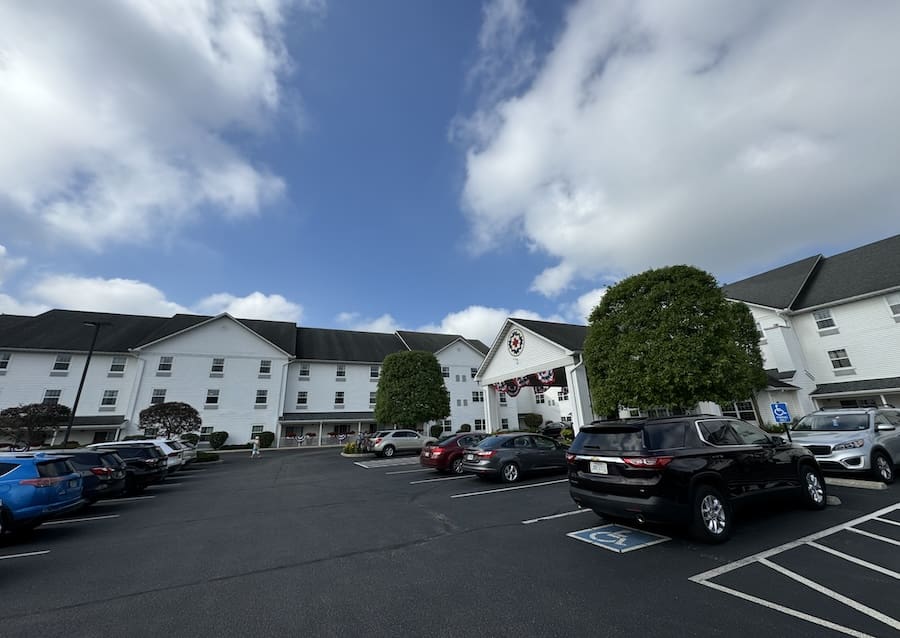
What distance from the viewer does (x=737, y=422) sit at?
652cm

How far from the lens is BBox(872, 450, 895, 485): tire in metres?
8.41

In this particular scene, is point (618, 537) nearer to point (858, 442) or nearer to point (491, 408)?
point (858, 442)

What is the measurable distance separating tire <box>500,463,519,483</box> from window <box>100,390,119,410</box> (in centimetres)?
3528

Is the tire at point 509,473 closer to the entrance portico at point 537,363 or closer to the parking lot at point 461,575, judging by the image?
the parking lot at point 461,575

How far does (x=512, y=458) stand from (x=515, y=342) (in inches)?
538

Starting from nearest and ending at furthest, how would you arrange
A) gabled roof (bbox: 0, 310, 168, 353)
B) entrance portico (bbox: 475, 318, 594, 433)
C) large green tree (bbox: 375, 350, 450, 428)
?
entrance portico (bbox: 475, 318, 594, 433) → large green tree (bbox: 375, 350, 450, 428) → gabled roof (bbox: 0, 310, 168, 353)

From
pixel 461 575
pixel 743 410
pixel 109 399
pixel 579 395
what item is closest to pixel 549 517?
pixel 461 575

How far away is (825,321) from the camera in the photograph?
69.6 feet

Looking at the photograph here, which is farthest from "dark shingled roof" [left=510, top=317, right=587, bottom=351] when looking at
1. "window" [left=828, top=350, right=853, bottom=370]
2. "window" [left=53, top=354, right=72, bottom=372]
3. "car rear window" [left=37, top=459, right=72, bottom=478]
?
"window" [left=53, top=354, right=72, bottom=372]

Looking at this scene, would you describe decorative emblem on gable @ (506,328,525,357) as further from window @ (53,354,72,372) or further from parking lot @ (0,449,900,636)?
window @ (53,354,72,372)

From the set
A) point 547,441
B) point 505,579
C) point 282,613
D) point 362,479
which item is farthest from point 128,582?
point 547,441

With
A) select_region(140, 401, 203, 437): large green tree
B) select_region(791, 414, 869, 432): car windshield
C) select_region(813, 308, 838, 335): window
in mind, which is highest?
select_region(813, 308, 838, 335): window

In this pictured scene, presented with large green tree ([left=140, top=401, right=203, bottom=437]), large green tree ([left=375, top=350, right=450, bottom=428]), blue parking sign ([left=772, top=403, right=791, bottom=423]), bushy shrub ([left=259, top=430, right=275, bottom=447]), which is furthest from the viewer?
bushy shrub ([left=259, top=430, right=275, bottom=447])

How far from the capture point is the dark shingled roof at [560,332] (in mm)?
20356
